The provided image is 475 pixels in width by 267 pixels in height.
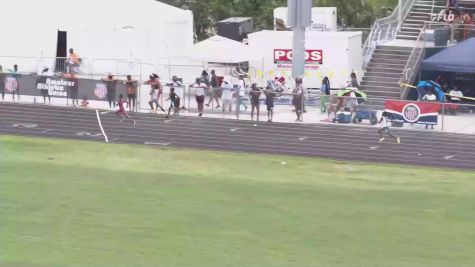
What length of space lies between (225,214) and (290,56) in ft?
83.4

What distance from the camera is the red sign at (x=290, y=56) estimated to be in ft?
136

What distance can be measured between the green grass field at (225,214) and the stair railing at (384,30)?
18164 millimetres

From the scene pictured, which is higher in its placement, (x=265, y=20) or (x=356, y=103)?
(x=265, y=20)

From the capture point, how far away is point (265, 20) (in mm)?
57719

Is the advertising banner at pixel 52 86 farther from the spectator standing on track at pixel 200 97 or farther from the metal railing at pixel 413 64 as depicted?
the metal railing at pixel 413 64

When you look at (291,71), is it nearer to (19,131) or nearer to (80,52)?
(80,52)

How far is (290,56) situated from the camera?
4188 cm

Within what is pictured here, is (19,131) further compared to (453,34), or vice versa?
(453,34)

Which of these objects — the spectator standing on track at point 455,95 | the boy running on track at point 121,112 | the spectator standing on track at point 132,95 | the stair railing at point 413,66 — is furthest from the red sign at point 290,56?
the boy running on track at point 121,112

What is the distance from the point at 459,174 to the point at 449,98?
12.6 m

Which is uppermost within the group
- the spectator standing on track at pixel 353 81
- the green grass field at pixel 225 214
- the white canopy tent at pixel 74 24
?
the white canopy tent at pixel 74 24

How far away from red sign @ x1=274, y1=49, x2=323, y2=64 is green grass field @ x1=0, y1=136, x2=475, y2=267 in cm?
1538

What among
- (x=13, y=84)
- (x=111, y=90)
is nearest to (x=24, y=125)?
(x=13, y=84)

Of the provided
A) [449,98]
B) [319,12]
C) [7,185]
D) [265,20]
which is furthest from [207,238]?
[265,20]
